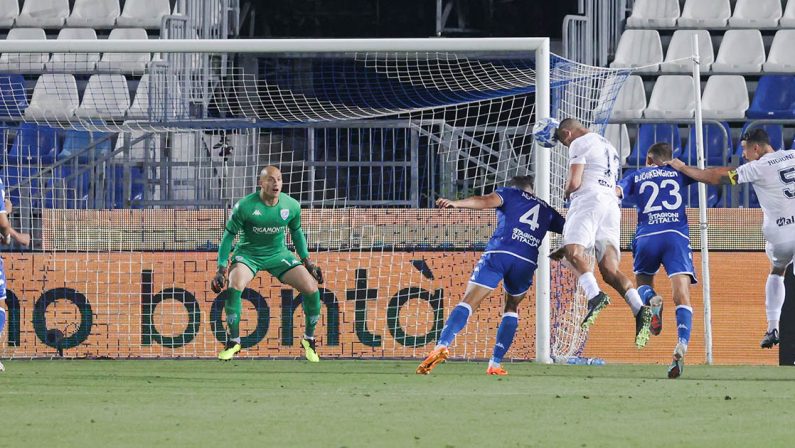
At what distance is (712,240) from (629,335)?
1.42 metres

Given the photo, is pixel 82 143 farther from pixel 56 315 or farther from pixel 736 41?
pixel 736 41

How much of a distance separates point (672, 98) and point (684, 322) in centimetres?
838

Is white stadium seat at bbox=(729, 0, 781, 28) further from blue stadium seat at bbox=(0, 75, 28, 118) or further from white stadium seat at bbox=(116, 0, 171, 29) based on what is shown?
blue stadium seat at bbox=(0, 75, 28, 118)

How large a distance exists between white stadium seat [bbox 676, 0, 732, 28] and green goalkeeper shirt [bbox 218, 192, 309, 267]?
9240 mm

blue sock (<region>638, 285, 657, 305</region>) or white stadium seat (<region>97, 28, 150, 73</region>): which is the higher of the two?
white stadium seat (<region>97, 28, 150, 73</region>)

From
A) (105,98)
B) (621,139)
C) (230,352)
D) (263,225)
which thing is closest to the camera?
(230,352)

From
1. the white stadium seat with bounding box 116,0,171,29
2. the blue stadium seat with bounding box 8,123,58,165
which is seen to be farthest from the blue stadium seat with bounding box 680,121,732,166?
the white stadium seat with bounding box 116,0,171,29

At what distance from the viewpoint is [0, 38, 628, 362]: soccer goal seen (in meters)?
13.4

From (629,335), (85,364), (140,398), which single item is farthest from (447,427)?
(629,335)

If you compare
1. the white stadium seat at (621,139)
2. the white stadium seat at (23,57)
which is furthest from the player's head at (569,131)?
the white stadium seat at (23,57)

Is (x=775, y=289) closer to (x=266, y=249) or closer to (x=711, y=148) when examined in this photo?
(x=266, y=249)

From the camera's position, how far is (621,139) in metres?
16.6

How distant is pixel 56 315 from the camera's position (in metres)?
13.8

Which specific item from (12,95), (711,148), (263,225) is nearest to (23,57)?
(12,95)
